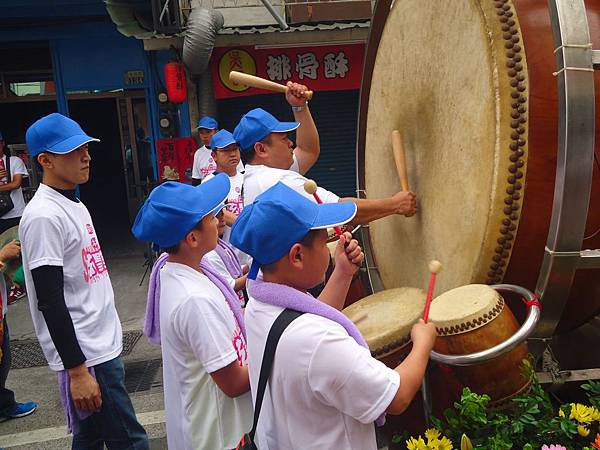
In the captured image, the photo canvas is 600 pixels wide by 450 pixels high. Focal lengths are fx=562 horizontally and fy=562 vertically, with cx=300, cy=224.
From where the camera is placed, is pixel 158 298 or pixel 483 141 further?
pixel 158 298

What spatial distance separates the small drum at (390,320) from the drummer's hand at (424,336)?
25 cm

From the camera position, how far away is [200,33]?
6.31 metres

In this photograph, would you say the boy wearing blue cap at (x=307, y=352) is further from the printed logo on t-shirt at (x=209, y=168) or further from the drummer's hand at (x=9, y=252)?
the printed logo on t-shirt at (x=209, y=168)

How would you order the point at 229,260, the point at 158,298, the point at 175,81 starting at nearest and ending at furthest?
the point at 158,298, the point at 229,260, the point at 175,81

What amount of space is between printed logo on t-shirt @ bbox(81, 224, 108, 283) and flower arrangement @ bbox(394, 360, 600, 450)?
1414mm

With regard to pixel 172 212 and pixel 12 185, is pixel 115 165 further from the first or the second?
pixel 172 212

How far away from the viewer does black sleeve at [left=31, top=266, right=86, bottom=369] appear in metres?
2.05

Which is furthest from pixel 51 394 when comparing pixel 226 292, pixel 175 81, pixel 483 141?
pixel 175 81

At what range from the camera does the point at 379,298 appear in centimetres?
216

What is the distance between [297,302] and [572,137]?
34.1 inches

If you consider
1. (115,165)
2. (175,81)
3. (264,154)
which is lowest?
(115,165)

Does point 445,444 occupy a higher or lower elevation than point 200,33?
lower

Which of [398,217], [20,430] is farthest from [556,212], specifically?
[20,430]

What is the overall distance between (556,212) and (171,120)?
6879 millimetres
